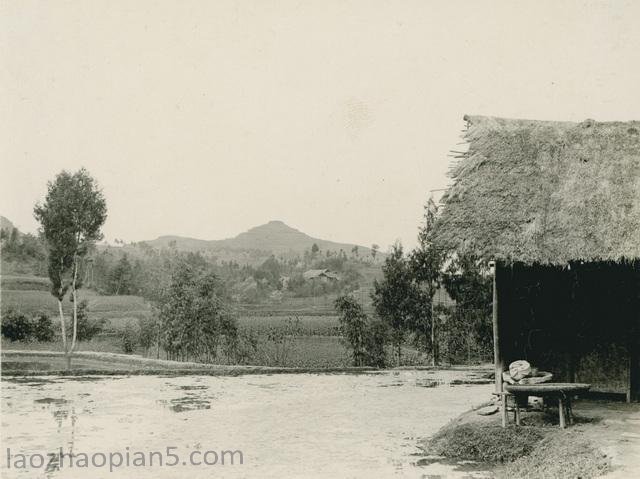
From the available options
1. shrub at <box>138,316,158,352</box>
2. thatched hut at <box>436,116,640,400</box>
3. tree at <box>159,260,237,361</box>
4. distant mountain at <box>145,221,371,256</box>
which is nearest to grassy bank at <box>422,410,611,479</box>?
thatched hut at <box>436,116,640,400</box>

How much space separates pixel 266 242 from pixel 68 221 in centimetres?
9613

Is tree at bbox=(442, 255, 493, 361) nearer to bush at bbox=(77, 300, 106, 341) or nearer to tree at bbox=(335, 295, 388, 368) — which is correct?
tree at bbox=(335, 295, 388, 368)

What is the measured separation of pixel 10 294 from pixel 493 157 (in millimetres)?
38140

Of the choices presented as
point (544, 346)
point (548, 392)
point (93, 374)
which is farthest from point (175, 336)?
point (548, 392)

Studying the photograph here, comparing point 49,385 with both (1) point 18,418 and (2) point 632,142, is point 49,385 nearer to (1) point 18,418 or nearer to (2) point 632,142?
(1) point 18,418

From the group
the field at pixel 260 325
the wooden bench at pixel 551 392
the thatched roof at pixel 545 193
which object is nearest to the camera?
the wooden bench at pixel 551 392

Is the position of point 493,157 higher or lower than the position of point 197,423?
higher

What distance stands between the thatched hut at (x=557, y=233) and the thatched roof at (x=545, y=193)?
2 centimetres

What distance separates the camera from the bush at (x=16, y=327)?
3020 cm

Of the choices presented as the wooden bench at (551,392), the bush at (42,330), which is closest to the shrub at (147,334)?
the bush at (42,330)

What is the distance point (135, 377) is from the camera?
19.5m

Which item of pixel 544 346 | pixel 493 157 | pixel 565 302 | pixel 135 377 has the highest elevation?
pixel 493 157

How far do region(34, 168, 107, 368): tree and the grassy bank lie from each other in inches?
735

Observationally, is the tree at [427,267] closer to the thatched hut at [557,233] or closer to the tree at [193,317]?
the tree at [193,317]
